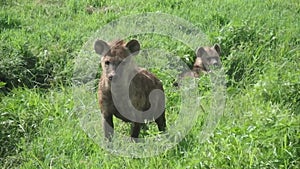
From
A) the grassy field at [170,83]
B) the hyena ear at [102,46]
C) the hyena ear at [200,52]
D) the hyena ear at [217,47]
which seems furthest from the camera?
the hyena ear at [200,52]

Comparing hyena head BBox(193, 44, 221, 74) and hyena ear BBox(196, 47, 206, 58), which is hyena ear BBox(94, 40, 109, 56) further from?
hyena ear BBox(196, 47, 206, 58)

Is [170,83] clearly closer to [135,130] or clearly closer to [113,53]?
[135,130]

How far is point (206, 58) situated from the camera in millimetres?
7488

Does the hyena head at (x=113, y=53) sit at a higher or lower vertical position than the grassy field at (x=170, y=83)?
higher

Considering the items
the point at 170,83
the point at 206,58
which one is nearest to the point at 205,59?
the point at 206,58

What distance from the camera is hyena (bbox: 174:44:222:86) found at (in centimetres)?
742

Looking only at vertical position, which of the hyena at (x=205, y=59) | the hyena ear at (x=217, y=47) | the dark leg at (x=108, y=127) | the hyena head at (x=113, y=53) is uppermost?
the hyena head at (x=113, y=53)

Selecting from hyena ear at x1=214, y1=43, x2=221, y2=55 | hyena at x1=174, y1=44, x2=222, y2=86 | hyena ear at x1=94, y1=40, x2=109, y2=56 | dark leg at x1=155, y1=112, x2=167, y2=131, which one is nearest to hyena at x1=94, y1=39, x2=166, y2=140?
hyena ear at x1=94, y1=40, x2=109, y2=56

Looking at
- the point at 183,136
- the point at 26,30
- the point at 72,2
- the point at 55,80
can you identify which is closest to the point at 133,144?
the point at 183,136

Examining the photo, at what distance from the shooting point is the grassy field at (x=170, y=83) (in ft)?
14.6

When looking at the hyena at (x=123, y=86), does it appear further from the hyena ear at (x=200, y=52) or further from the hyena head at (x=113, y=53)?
the hyena ear at (x=200, y=52)

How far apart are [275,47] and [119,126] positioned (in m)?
2.99

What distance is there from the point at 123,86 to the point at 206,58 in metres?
2.52

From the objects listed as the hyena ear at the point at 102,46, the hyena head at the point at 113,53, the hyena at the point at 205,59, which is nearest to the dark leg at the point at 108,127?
the hyena head at the point at 113,53
